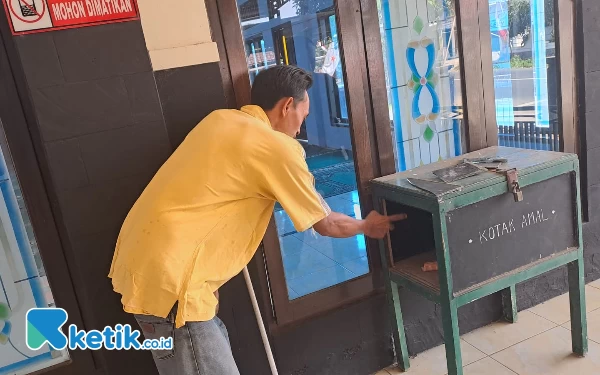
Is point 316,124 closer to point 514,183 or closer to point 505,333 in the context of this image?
point 514,183

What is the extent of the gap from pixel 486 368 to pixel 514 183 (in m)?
0.98

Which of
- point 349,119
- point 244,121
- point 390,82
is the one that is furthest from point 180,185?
point 390,82

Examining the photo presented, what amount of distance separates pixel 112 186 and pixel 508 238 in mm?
1619

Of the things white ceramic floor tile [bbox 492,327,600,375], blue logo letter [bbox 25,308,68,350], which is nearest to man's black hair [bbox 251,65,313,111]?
blue logo letter [bbox 25,308,68,350]

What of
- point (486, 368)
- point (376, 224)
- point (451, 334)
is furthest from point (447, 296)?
→ point (486, 368)

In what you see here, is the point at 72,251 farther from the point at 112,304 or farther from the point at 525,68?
the point at 525,68

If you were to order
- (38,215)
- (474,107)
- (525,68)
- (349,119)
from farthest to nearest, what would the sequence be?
(525,68) → (474,107) → (349,119) → (38,215)

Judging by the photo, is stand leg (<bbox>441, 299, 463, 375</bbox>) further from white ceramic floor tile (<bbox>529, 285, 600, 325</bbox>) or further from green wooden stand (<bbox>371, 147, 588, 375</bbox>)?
white ceramic floor tile (<bbox>529, 285, 600, 325</bbox>)

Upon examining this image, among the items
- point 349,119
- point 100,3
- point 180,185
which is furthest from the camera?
point 349,119

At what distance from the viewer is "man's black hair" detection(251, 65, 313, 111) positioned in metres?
1.89

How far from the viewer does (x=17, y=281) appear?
1960 mm

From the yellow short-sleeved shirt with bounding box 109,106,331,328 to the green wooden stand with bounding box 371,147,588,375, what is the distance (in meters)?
0.65

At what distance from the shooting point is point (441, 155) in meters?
2.71

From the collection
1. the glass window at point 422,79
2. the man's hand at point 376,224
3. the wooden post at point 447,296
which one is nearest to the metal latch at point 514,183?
the wooden post at point 447,296
